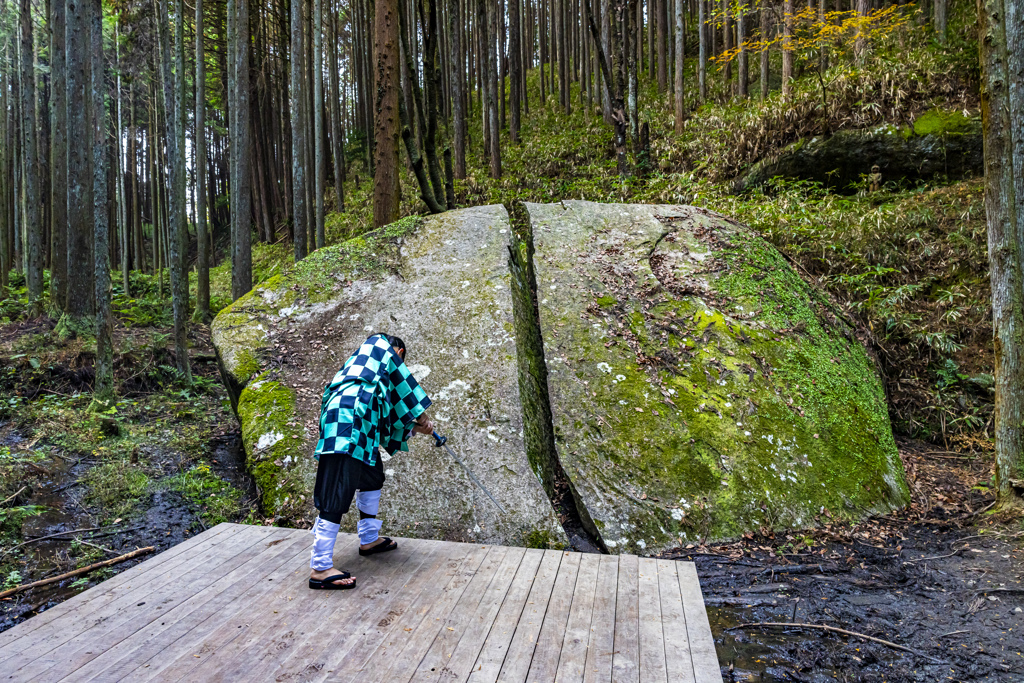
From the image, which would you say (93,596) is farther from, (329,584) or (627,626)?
(627,626)

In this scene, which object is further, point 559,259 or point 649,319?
point 559,259

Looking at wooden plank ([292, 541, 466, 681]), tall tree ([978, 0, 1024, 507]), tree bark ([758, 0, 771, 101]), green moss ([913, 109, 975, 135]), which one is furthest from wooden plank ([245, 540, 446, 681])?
tree bark ([758, 0, 771, 101])

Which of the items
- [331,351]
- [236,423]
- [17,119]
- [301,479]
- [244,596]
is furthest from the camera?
[17,119]

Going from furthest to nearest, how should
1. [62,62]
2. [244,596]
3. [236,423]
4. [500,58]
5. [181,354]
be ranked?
1. [500,58]
2. [62,62]
3. [181,354]
4. [236,423]
5. [244,596]

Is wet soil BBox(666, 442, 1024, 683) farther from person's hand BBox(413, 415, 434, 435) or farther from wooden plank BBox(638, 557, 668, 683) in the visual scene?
person's hand BBox(413, 415, 434, 435)

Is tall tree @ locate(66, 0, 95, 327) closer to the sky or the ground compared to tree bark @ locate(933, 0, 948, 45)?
closer to the ground

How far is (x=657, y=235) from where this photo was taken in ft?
24.2

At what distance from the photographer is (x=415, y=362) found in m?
5.70

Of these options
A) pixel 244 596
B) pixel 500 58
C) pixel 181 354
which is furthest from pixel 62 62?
pixel 500 58

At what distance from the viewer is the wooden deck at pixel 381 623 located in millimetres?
2158

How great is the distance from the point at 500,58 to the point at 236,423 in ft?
60.9

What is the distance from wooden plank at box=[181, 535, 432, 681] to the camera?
2.16m

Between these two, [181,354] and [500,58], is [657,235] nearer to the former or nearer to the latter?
[181,354]

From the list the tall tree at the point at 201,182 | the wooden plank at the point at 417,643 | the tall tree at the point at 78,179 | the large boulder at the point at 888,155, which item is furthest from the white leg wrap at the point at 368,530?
the tall tree at the point at 201,182
